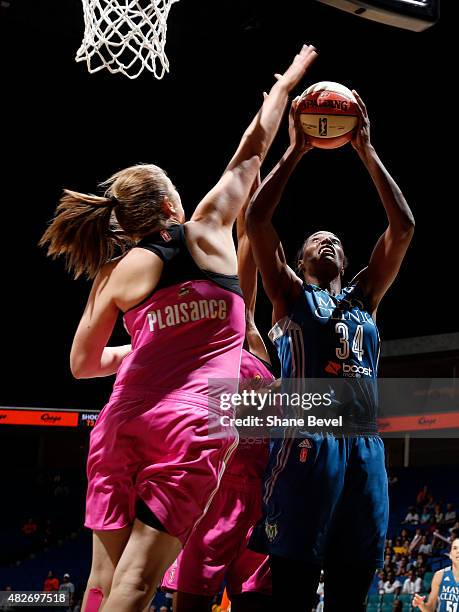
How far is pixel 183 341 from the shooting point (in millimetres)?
2652

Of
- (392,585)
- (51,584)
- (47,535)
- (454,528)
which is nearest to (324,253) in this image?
(392,585)

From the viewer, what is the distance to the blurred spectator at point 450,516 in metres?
13.3

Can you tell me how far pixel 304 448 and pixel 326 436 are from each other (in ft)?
0.30

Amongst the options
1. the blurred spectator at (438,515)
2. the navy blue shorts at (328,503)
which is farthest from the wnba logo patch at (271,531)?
the blurred spectator at (438,515)

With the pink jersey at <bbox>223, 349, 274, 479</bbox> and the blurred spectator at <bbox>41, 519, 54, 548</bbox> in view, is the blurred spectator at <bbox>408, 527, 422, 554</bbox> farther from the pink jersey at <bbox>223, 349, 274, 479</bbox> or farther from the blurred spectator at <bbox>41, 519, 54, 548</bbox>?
the pink jersey at <bbox>223, 349, 274, 479</bbox>

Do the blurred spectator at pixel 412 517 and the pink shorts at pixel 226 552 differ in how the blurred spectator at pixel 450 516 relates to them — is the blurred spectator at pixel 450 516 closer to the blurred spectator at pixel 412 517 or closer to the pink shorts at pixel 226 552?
the blurred spectator at pixel 412 517

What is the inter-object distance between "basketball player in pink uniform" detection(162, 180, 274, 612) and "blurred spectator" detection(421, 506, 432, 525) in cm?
1122

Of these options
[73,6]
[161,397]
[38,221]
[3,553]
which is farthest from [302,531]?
[3,553]

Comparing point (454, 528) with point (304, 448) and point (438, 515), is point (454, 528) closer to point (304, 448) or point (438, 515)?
point (438, 515)

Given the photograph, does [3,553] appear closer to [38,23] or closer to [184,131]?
[184,131]

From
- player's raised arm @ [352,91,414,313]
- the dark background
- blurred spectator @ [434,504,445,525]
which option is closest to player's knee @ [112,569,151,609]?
player's raised arm @ [352,91,414,313]

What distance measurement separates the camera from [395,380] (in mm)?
17344

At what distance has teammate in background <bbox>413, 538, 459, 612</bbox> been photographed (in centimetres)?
720

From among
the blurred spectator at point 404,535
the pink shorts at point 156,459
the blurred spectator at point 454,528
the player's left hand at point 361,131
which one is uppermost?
the player's left hand at point 361,131
